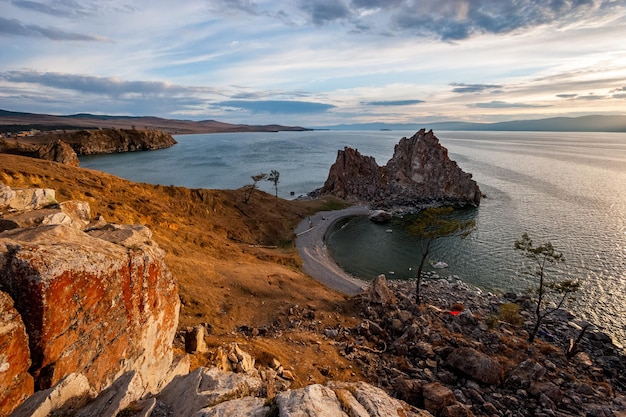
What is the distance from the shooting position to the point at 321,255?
60062 mm

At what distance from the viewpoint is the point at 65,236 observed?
40.1ft

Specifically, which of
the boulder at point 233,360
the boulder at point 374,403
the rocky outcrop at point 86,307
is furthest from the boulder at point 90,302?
the boulder at point 374,403

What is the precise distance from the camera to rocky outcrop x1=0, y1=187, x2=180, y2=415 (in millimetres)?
9461

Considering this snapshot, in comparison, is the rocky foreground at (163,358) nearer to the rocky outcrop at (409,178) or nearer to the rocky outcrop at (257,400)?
the rocky outcrop at (257,400)

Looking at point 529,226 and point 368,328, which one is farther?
point 529,226

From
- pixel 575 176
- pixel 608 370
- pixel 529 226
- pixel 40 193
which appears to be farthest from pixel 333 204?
pixel 575 176

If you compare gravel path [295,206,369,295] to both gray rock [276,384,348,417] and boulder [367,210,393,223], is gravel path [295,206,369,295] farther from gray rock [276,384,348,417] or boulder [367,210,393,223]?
gray rock [276,384,348,417]

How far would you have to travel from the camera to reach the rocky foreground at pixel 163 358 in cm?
956

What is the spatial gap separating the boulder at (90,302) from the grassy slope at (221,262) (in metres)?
5.15

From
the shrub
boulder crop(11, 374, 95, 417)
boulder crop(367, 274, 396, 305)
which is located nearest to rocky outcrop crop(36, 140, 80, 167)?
boulder crop(367, 274, 396, 305)

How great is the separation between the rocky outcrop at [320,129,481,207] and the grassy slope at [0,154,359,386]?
42.5m

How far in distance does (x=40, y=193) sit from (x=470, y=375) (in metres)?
32.8

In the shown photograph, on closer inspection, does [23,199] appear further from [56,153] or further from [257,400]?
[56,153]

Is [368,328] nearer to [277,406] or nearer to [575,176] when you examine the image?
[277,406]
